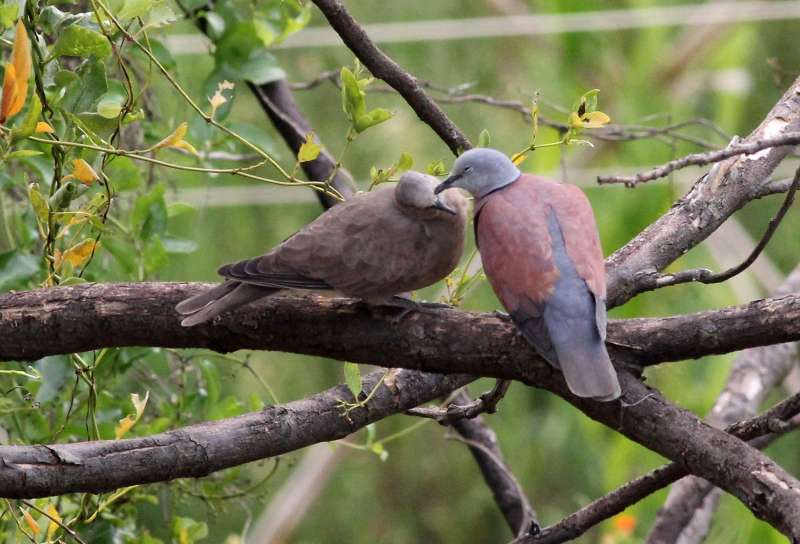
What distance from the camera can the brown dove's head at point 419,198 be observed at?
158cm

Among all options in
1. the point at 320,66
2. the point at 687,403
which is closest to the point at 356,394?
the point at 687,403

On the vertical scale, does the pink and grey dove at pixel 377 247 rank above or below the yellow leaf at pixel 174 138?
below

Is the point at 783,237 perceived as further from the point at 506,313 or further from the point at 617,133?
the point at 506,313

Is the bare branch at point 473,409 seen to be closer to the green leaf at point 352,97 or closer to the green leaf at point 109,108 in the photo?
the green leaf at point 352,97

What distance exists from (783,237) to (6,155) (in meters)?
4.03

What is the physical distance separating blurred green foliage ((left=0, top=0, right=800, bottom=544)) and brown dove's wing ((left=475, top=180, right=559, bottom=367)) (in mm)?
132

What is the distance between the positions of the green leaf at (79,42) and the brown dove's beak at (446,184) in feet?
1.64

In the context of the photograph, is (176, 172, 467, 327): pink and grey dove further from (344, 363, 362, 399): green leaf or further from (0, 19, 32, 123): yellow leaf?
(0, 19, 32, 123): yellow leaf

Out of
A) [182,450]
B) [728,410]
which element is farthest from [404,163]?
[728,410]

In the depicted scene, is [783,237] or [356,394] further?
[783,237]

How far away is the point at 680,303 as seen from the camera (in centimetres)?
396

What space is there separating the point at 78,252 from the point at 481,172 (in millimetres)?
574

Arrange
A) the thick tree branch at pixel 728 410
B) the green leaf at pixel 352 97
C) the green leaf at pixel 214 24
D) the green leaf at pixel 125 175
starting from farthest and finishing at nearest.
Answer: the thick tree branch at pixel 728 410, the green leaf at pixel 214 24, the green leaf at pixel 125 175, the green leaf at pixel 352 97

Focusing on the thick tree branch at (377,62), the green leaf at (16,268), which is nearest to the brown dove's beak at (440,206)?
the thick tree branch at (377,62)
